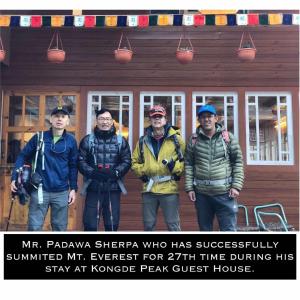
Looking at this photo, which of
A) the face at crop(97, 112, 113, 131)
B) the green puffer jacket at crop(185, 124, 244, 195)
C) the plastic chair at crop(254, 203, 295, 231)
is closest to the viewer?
the green puffer jacket at crop(185, 124, 244, 195)

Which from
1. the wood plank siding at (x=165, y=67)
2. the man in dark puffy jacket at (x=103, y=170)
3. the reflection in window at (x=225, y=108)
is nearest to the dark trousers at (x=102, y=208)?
the man in dark puffy jacket at (x=103, y=170)

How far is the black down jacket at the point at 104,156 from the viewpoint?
4367 mm

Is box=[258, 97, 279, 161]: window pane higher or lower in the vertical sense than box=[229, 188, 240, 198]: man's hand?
higher

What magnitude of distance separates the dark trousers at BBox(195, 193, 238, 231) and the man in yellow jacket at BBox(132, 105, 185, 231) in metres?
0.24

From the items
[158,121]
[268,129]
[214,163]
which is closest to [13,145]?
[158,121]

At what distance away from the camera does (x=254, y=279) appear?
139 inches

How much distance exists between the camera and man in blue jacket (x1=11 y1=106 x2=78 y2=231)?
168 inches

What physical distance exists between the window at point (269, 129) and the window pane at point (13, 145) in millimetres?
3046

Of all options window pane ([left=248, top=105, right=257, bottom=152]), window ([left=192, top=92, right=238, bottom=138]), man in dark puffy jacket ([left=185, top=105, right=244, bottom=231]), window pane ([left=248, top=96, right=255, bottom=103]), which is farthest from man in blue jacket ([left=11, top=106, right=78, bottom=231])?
window pane ([left=248, top=96, right=255, bottom=103])

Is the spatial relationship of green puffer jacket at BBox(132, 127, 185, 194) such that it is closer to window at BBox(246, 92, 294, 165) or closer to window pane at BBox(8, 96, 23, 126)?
window at BBox(246, 92, 294, 165)

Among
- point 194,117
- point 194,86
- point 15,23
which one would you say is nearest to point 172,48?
point 194,86

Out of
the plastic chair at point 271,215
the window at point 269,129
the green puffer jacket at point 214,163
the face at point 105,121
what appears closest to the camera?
the green puffer jacket at point 214,163

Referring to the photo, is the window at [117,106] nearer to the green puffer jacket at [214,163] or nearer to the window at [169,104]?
the window at [169,104]

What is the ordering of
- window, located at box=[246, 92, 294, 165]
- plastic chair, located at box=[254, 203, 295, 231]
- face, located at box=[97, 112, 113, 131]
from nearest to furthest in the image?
face, located at box=[97, 112, 113, 131] → plastic chair, located at box=[254, 203, 295, 231] → window, located at box=[246, 92, 294, 165]
